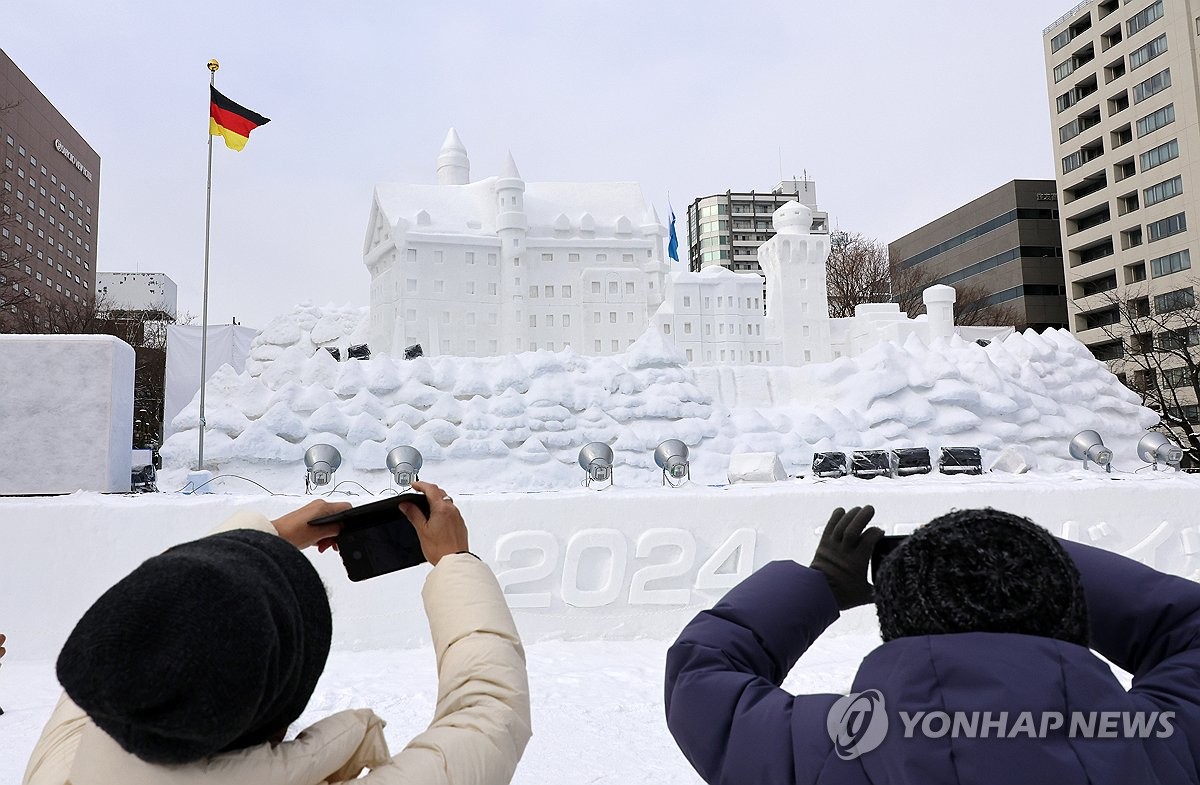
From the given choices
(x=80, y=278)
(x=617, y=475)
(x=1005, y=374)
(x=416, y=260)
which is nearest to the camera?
(x=617, y=475)

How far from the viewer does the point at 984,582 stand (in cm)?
115

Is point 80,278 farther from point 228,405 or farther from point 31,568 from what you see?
point 31,568

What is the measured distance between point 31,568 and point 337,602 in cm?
198

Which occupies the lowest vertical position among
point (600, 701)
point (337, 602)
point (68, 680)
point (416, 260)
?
point (600, 701)

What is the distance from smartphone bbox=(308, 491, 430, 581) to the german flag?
664 inches

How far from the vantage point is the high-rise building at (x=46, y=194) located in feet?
A: 188

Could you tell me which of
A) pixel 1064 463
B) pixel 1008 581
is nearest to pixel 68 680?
pixel 1008 581

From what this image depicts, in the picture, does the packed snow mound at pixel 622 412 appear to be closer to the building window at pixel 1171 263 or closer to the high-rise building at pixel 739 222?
the building window at pixel 1171 263

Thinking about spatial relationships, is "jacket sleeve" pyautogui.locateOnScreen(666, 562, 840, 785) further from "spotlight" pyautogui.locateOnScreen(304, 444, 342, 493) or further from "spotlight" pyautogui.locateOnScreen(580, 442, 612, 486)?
"spotlight" pyautogui.locateOnScreen(304, 444, 342, 493)

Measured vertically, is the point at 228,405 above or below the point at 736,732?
above

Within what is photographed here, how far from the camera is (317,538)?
172 cm

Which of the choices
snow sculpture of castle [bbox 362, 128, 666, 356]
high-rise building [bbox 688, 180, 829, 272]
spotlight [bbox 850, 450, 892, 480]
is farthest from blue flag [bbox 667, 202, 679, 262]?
high-rise building [bbox 688, 180, 829, 272]

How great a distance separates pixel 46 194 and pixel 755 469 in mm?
71771

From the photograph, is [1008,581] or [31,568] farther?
[31,568]
